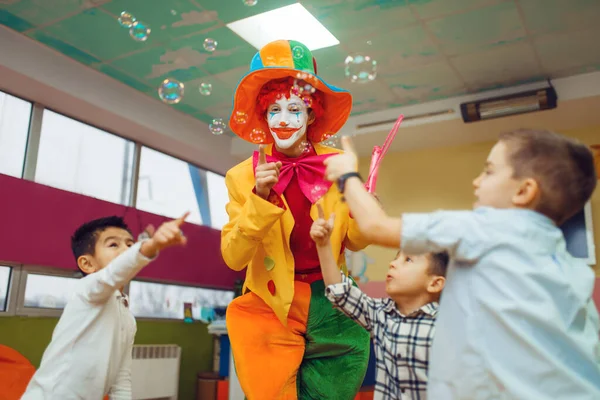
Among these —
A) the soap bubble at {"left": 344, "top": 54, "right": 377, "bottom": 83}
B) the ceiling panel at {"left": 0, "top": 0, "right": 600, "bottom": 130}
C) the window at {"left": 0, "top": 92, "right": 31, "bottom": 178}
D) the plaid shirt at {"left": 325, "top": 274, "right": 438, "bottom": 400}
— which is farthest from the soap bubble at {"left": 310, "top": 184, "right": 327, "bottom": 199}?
the window at {"left": 0, "top": 92, "right": 31, "bottom": 178}

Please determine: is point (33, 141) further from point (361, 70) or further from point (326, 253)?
point (326, 253)

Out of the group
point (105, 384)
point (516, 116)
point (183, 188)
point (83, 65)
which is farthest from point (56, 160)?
point (516, 116)

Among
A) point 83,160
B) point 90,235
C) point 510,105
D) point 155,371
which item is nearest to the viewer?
point 90,235

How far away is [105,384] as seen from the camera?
63.7 inches

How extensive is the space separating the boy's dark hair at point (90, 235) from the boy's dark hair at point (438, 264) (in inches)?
43.4

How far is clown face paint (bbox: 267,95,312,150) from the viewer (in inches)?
64.4

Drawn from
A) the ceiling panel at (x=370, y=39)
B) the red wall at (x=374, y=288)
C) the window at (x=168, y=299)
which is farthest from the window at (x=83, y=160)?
the red wall at (x=374, y=288)

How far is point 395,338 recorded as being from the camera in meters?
1.34

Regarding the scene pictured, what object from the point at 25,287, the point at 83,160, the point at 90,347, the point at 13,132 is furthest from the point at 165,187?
the point at 90,347

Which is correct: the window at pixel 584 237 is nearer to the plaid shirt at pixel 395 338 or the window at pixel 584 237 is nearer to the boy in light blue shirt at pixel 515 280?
the plaid shirt at pixel 395 338

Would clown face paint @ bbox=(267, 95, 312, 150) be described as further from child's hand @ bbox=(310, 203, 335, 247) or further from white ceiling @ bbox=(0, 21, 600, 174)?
white ceiling @ bbox=(0, 21, 600, 174)

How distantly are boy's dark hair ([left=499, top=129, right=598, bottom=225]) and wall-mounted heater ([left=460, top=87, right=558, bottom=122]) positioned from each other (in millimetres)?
3335

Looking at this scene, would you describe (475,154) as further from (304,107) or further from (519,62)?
(304,107)

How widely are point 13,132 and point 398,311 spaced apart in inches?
139
